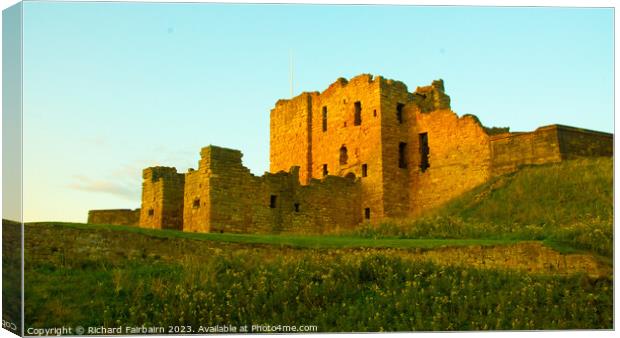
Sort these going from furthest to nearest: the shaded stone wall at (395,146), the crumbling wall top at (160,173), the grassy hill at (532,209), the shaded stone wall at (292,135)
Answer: the shaded stone wall at (292,135) → the shaded stone wall at (395,146) → the crumbling wall top at (160,173) → the grassy hill at (532,209)

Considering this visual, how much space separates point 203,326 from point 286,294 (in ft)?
5.35

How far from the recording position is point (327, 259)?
53.5 ft

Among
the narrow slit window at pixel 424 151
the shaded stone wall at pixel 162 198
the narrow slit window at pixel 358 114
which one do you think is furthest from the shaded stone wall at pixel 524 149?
the shaded stone wall at pixel 162 198

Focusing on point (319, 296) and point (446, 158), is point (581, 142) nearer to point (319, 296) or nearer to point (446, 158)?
point (446, 158)

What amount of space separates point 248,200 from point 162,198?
3.10m

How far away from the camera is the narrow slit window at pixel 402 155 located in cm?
3353

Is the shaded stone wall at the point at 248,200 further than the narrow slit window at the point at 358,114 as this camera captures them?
No

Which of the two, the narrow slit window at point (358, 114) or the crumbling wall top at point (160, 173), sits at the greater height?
the narrow slit window at point (358, 114)

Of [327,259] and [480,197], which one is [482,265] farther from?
[480,197]

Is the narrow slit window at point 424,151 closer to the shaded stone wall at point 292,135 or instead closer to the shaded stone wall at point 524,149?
the shaded stone wall at point 524,149

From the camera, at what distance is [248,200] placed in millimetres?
26703

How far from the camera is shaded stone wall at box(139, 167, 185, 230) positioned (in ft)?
90.8

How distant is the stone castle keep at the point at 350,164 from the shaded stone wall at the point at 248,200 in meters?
0.03

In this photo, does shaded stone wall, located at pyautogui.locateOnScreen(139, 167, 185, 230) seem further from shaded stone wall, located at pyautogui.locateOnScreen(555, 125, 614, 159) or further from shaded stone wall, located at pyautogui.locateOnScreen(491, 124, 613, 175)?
shaded stone wall, located at pyautogui.locateOnScreen(555, 125, 614, 159)
